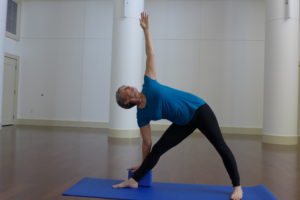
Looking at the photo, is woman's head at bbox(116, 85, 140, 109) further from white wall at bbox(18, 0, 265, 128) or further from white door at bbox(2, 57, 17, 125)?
white door at bbox(2, 57, 17, 125)

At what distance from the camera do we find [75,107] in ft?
28.6

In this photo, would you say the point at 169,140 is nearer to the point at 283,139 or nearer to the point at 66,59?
the point at 283,139

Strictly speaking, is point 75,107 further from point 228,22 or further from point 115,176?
point 115,176

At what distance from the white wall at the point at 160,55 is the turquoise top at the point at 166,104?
5996 mm

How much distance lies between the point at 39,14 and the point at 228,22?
5459 millimetres

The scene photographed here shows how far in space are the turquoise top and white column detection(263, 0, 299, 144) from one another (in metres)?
4.45

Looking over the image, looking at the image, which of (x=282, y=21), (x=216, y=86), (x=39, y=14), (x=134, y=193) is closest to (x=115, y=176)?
(x=134, y=193)

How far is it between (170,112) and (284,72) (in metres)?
4.73

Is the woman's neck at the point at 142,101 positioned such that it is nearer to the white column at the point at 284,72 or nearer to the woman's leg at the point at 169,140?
the woman's leg at the point at 169,140

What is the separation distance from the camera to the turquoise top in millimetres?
2344

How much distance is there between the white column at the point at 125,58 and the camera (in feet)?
21.2

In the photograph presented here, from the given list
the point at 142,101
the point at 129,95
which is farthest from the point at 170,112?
the point at 129,95

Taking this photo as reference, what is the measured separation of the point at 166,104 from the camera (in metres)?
2.35

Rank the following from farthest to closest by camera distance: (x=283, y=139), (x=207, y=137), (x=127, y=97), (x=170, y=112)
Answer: (x=283, y=139) < (x=207, y=137) < (x=170, y=112) < (x=127, y=97)
